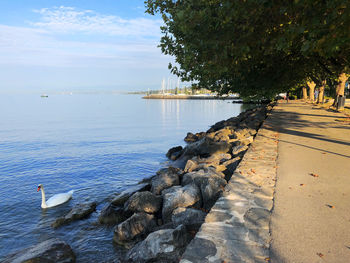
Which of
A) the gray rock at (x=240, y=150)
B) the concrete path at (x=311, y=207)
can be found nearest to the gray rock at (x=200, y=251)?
the concrete path at (x=311, y=207)

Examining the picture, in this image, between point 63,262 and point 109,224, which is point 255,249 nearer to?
point 63,262

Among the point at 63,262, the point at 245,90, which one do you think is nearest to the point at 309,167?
the point at 63,262

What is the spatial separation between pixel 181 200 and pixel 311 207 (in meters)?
2.98

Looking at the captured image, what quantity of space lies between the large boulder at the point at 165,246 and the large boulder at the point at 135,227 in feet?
4.99

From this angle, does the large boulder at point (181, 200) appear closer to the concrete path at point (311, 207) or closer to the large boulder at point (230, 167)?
the concrete path at point (311, 207)

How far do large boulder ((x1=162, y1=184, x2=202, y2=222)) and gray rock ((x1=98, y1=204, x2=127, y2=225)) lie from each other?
1927mm

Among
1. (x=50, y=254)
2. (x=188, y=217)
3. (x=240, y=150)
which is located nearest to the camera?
(x=188, y=217)

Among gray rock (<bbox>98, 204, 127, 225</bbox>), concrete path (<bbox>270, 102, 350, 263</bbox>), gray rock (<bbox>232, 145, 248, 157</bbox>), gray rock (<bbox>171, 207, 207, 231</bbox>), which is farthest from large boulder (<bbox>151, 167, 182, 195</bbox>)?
concrete path (<bbox>270, 102, 350, 263</bbox>)

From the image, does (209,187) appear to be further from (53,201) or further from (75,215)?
(53,201)

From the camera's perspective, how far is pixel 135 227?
7027 mm

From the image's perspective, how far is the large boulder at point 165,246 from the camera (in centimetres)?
497

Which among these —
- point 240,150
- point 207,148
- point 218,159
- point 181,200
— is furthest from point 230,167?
point 207,148

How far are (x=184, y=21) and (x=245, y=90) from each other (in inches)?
530

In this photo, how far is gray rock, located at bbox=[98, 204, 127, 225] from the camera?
859cm
